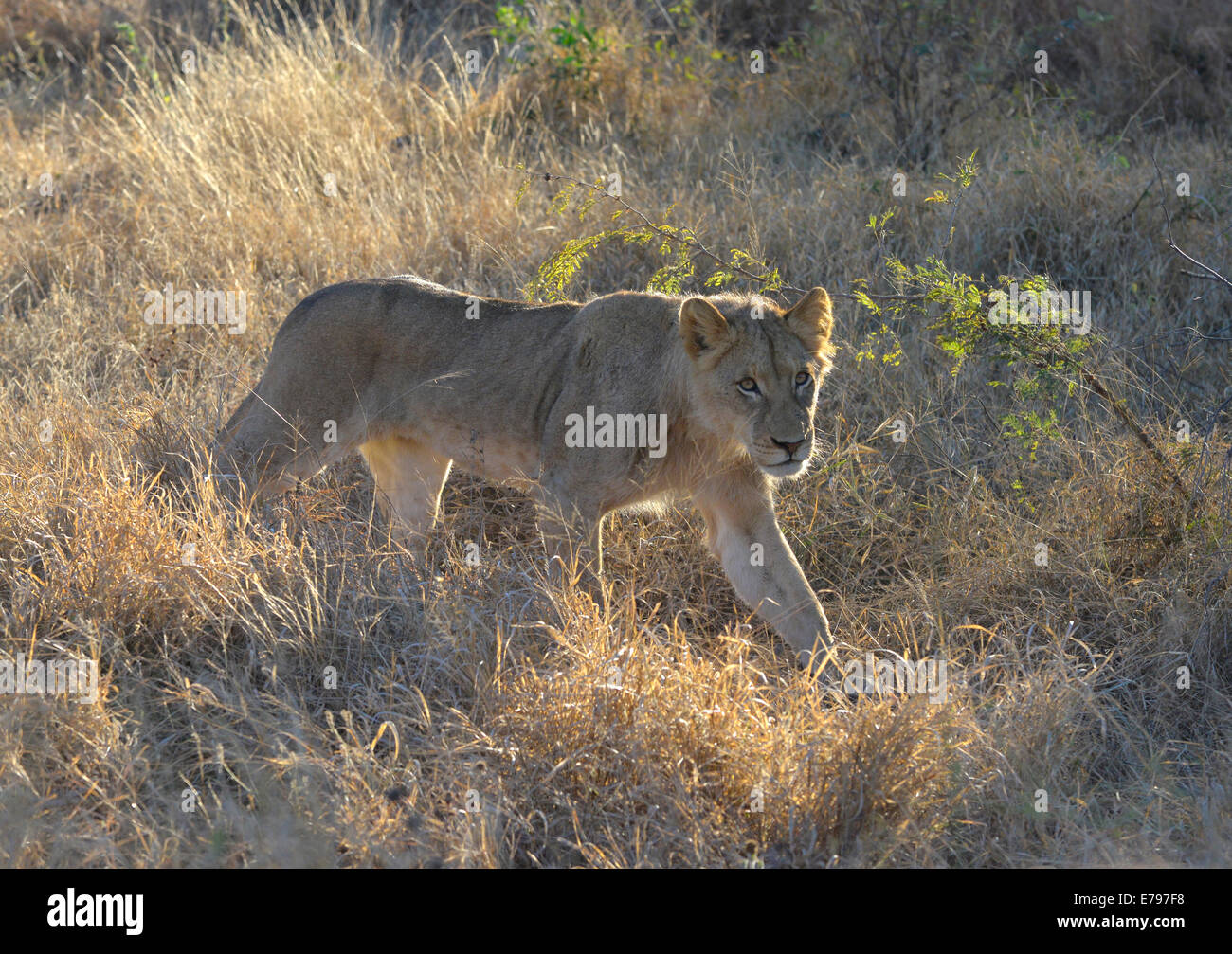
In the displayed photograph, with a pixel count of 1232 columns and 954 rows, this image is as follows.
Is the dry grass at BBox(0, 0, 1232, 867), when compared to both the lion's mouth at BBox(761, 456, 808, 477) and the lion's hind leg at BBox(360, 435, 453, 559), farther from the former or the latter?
the lion's mouth at BBox(761, 456, 808, 477)

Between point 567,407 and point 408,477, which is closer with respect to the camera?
point 567,407

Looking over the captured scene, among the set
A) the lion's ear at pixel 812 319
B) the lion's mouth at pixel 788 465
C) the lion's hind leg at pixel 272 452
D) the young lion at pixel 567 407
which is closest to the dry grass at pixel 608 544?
the lion's hind leg at pixel 272 452

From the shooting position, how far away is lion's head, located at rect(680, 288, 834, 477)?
15.8 feet

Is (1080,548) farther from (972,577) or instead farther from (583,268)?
(583,268)

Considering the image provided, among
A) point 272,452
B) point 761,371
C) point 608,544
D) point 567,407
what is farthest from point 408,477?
point 761,371

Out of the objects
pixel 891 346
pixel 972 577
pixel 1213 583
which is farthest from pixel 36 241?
pixel 1213 583

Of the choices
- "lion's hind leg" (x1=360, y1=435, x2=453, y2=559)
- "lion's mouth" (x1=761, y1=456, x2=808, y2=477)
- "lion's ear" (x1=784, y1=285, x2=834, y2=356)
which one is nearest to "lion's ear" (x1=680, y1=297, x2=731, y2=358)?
"lion's ear" (x1=784, y1=285, x2=834, y2=356)

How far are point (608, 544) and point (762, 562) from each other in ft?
2.85

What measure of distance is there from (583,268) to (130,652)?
4069mm

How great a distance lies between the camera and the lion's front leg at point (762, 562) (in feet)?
16.9

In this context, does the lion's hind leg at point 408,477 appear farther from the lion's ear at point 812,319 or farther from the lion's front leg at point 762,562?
the lion's ear at point 812,319

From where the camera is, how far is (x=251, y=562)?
15.8 feet

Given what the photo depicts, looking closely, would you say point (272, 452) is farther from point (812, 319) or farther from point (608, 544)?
point (812, 319)

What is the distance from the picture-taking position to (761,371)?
4.89 meters
